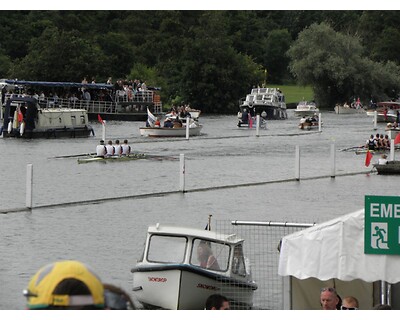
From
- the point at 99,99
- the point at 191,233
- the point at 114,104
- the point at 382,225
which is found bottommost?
the point at 191,233

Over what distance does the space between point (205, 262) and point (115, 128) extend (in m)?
68.6

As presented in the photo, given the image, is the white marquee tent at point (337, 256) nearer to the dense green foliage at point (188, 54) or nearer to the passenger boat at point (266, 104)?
the passenger boat at point (266, 104)

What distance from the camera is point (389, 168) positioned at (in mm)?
51219

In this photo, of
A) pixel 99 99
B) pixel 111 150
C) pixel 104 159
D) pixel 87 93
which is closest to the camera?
pixel 111 150

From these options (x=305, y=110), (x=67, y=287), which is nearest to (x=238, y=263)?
(x=67, y=287)

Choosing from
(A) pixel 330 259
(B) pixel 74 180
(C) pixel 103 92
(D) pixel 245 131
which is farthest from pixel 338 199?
(C) pixel 103 92

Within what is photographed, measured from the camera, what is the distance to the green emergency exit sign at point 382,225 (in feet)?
46.1

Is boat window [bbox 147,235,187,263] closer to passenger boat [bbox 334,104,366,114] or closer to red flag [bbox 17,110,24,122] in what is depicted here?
red flag [bbox 17,110,24,122]

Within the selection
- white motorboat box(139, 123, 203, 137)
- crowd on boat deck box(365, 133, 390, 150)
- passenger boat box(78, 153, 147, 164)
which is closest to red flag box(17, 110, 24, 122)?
white motorboat box(139, 123, 203, 137)

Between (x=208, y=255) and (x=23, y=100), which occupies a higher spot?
(x=23, y=100)

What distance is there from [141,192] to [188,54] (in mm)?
78514

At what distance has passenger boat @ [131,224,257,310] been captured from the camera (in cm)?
2080

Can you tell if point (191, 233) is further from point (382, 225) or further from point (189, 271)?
point (382, 225)

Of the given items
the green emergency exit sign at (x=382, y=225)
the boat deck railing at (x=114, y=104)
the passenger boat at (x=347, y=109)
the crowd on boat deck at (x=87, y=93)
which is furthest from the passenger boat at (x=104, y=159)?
the passenger boat at (x=347, y=109)
